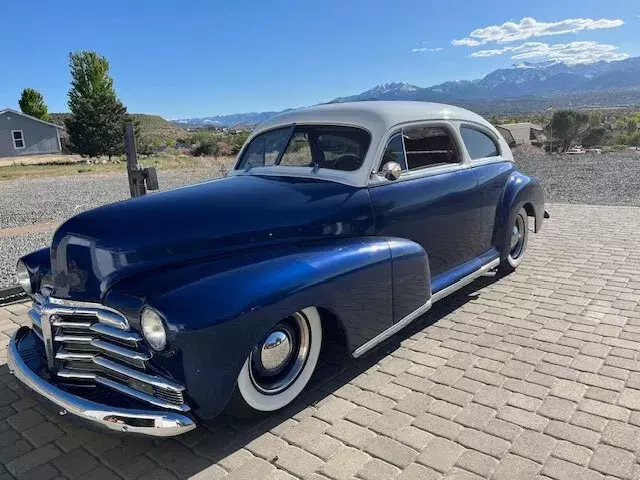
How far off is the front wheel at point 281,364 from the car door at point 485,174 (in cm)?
232

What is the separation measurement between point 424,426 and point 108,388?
169 cm

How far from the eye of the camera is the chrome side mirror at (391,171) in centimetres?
360

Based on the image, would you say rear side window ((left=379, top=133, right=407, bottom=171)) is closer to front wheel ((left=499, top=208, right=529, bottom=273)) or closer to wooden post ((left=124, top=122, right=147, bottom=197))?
front wheel ((left=499, top=208, right=529, bottom=273))

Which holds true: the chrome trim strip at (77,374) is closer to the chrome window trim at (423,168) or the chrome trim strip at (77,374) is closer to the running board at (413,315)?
the running board at (413,315)

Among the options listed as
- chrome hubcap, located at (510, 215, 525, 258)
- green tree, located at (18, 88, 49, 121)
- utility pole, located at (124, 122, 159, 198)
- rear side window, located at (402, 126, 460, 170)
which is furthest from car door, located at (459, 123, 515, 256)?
green tree, located at (18, 88, 49, 121)

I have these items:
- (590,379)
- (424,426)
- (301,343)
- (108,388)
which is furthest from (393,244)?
(108,388)

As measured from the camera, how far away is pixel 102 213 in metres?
3.01

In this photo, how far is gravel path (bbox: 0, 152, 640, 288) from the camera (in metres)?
8.51

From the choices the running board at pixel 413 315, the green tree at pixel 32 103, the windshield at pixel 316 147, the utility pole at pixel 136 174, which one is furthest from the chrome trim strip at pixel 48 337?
the green tree at pixel 32 103

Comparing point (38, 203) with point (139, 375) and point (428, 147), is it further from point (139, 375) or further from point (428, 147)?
point (139, 375)

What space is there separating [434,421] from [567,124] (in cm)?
3625

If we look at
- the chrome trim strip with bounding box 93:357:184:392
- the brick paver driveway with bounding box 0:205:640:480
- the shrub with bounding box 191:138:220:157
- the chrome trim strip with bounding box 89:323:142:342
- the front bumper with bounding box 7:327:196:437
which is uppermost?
the shrub with bounding box 191:138:220:157

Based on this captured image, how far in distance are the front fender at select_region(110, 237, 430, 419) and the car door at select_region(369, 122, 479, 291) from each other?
394 mm

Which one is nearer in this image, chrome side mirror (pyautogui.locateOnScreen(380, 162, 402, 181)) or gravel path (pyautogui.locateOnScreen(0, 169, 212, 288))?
chrome side mirror (pyautogui.locateOnScreen(380, 162, 402, 181))
